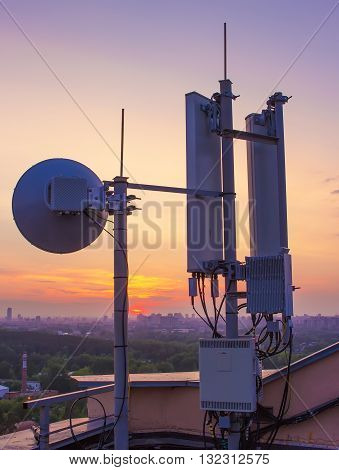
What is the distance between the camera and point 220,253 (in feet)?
14.0

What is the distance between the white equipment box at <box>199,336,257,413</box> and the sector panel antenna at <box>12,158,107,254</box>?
136cm

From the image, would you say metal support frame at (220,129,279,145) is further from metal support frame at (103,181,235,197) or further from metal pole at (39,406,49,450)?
metal pole at (39,406,49,450)

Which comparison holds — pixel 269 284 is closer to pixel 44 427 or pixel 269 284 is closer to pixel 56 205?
pixel 56 205

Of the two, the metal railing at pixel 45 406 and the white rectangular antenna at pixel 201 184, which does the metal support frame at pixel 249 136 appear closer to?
the white rectangular antenna at pixel 201 184

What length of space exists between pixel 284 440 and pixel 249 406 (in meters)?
1.44

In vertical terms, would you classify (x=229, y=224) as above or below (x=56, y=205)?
below

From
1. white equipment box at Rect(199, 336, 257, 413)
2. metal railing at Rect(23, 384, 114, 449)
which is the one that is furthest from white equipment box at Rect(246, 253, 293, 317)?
metal railing at Rect(23, 384, 114, 449)

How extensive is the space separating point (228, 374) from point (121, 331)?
918 millimetres

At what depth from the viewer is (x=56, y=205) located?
4148mm

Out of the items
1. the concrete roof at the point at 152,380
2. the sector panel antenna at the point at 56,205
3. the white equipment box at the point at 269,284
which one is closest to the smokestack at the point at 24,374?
the concrete roof at the point at 152,380

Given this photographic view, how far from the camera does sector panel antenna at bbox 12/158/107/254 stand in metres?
4.19

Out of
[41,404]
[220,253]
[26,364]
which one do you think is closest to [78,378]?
[41,404]

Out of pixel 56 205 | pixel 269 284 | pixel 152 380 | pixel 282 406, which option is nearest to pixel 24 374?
pixel 152 380
